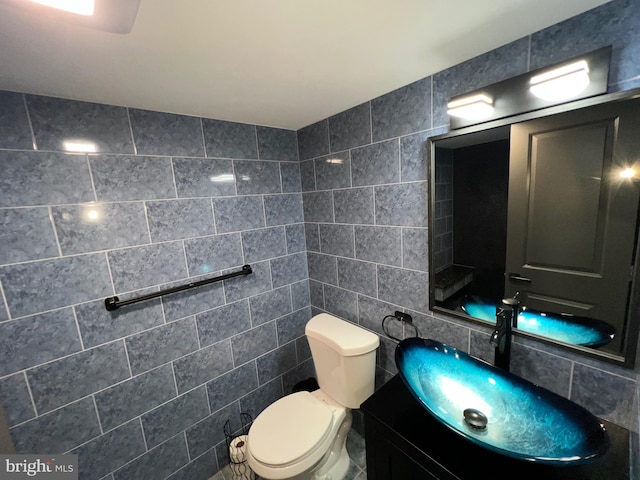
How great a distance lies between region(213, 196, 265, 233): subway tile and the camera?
5.08ft

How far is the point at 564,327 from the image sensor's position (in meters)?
0.94

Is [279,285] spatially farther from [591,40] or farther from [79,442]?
[591,40]

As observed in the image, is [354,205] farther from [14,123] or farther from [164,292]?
[14,123]

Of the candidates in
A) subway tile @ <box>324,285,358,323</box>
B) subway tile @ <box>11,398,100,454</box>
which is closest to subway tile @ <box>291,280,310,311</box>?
subway tile @ <box>324,285,358,323</box>

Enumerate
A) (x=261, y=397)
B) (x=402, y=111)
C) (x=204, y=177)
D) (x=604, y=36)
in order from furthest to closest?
(x=261, y=397), (x=204, y=177), (x=402, y=111), (x=604, y=36)

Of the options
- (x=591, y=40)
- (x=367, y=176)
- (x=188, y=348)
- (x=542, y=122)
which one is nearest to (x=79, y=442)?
(x=188, y=348)

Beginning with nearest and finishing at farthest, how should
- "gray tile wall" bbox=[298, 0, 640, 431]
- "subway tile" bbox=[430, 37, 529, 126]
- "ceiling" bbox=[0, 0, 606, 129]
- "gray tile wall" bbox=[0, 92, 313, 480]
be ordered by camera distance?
"ceiling" bbox=[0, 0, 606, 129] < "gray tile wall" bbox=[298, 0, 640, 431] < "subway tile" bbox=[430, 37, 529, 126] < "gray tile wall" bbox=[0, 92, 313, 480]

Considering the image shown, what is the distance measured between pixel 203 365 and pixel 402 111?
5.94 feet

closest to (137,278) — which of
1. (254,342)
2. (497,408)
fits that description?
(254,342)

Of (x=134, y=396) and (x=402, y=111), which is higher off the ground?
(x=402, y=111)

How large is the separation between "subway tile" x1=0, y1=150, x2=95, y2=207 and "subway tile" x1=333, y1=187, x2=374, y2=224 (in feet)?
4.18

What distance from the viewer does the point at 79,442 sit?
45.8 inches

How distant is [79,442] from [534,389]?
6.34 ft

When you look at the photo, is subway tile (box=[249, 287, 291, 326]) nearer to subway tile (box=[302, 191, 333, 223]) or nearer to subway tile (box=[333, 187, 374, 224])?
subway tile (box=[302, 191, 333, 223])
